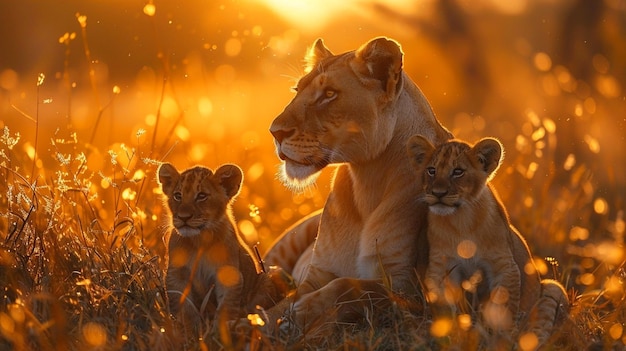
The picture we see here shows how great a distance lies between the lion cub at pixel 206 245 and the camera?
4.96m

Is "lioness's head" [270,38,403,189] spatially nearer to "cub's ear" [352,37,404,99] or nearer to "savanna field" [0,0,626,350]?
"cub's ear" [352,37,404,99]

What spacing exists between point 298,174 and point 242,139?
5.20 meters

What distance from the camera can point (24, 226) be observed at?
5230mm

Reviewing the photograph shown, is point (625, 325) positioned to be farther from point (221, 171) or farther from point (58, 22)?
point (58, 22)

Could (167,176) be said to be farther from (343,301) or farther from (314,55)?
(314,55)

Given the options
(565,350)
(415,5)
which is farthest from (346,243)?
(415,5)

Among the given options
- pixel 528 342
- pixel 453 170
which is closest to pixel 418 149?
pixel 453 170

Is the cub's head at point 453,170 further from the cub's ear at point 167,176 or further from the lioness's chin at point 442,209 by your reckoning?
the cub's ear at point 167,176

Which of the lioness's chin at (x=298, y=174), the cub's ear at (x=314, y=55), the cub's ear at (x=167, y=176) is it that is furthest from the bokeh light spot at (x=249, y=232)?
the cub's ear at (x=167, y=176)

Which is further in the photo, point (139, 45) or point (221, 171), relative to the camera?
point (139, 45)

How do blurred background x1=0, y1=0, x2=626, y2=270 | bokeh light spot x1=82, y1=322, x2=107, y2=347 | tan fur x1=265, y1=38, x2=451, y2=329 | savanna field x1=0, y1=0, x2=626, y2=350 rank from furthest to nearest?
blurred background x1=0, y1=0, x2=626, y2=270, tan fur x1=265, y1=38, x2=451, y2=329, savanna field x1=0, y1=0, x2=626, y2=350, bokeh light spot x1=82, y1=322, x2=107, y2=347

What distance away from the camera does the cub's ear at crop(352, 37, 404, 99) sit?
530cm

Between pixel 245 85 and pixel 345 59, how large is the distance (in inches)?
352

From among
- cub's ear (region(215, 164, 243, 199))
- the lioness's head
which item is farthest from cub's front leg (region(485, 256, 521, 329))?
cub's ear (region(215, 164, 243, 199))
